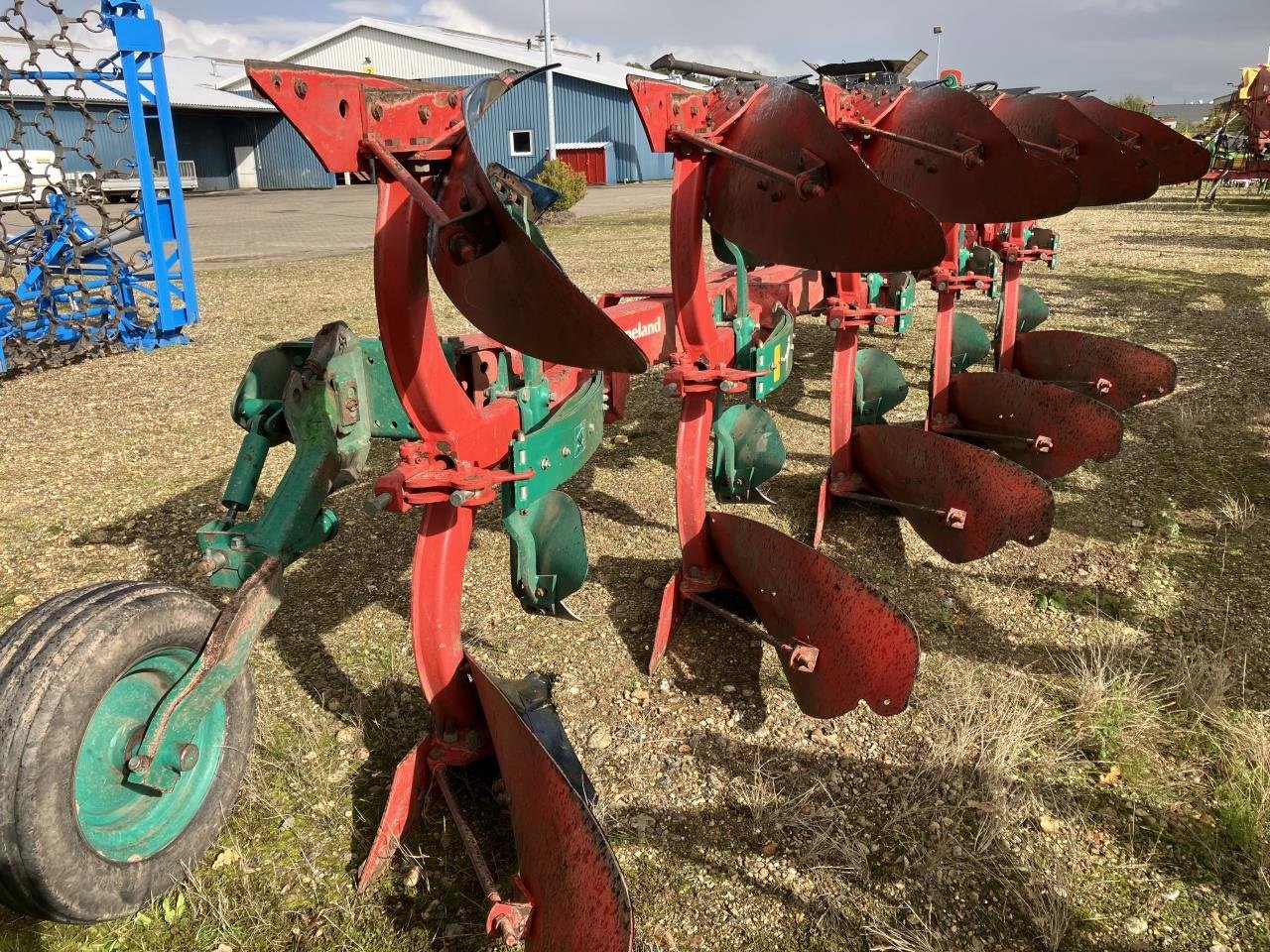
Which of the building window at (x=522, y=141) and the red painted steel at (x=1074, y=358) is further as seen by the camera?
the building window at (x=522, y=141)

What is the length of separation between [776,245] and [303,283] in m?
9.63

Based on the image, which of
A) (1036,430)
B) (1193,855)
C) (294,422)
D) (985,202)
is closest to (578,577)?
(294,422)

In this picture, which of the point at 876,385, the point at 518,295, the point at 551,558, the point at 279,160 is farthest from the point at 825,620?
the point at 279,160

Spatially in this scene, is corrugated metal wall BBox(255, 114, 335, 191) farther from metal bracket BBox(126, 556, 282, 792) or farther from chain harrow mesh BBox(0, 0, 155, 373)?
metal bracket BBox(126, 556, 282, 792)

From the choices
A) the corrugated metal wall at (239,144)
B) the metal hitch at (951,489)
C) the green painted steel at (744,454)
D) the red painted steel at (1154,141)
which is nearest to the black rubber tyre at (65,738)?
the green painted steel at (744,454)

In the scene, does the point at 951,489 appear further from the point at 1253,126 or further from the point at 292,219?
the point at 292,219

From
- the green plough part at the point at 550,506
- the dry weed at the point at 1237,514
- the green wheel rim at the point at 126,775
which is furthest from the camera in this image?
the dry weed at the point at 1237,514

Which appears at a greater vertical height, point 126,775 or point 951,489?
point 951,489

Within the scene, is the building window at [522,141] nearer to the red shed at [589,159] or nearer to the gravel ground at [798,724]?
the red shed at [589,159]

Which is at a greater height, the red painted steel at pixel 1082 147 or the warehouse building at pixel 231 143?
the warehouse building at pixel 231 143

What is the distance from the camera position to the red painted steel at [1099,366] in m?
4.40

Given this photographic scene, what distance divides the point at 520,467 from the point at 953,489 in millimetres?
1897

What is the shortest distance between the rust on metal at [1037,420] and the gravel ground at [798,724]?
41 cm

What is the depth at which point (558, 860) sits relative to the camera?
64.4 inches
